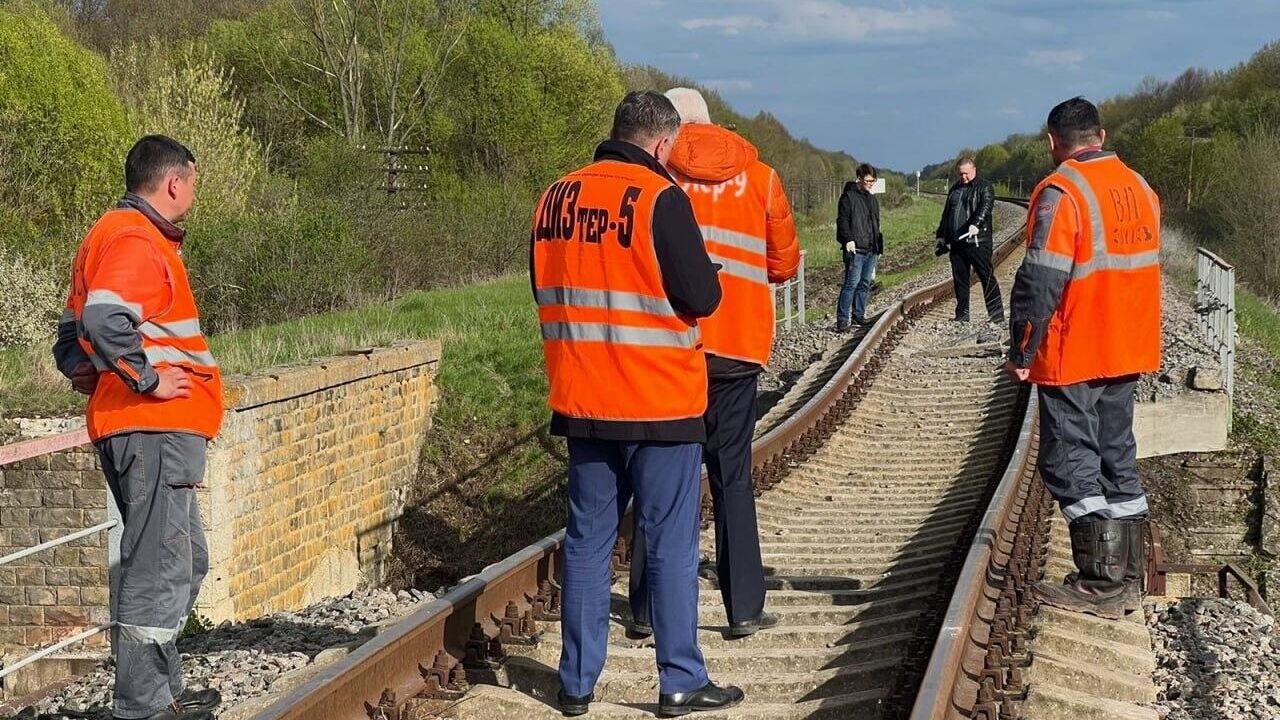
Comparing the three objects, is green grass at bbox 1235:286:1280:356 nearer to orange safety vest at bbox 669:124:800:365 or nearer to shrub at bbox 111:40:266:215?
orange safety vest at bbox 669:124:800:365

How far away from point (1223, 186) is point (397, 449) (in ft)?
145

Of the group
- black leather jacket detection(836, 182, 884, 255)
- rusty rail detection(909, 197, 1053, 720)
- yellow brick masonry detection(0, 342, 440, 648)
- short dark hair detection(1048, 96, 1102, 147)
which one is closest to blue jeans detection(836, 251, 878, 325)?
black leather jacket detection(836, 182, 884, 255)

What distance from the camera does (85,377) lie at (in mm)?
5223

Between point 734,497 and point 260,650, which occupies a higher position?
point 734,497

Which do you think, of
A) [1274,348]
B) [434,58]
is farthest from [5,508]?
[434,58]

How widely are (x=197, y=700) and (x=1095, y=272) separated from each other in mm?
4096

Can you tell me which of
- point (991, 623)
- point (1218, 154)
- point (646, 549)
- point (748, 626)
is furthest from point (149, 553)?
point (1218, 154)

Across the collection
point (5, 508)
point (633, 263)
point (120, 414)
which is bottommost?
point (5, 508)

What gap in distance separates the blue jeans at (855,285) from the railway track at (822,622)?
7.02m

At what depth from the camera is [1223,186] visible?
5272 cm

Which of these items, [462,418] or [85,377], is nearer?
[85,377]

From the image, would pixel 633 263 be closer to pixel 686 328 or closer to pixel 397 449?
pixel 686 328

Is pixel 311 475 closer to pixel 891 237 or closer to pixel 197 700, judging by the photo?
pixel 197 700

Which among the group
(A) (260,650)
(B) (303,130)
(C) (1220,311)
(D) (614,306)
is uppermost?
(B) (303,130)
